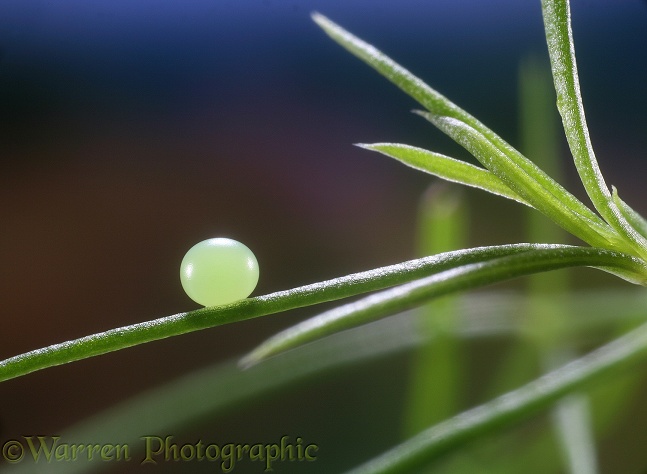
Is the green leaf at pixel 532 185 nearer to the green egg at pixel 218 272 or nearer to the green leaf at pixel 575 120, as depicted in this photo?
the green leaf at pixel 575 120

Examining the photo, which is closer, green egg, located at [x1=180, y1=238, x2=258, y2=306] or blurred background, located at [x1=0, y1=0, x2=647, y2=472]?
green egg, located at [x1=180, y1=238, x2=258, y2=306]

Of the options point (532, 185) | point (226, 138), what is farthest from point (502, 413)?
point (226, 138)

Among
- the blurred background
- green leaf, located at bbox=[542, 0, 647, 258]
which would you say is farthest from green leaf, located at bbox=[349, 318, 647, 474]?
the blurred background

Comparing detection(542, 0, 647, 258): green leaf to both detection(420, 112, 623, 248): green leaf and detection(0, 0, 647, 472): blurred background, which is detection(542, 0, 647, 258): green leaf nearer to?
detection(420, 112, 623, 248): green leaf

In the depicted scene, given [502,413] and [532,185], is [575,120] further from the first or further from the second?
[502,413]

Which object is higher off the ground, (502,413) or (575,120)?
(575,120)

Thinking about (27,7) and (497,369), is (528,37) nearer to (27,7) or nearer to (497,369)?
(497,369)

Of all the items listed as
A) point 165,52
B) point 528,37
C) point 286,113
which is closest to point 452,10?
point 528,37
